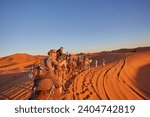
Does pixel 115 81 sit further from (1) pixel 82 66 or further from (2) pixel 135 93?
(1) pixel 82 66

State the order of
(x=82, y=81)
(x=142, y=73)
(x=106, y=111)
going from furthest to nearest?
(x=142, y=73) < (x=82, y=81) < (x=106, y=111)

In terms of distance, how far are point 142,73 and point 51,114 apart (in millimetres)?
9980

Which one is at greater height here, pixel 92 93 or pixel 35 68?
Answer: pixel 35 68

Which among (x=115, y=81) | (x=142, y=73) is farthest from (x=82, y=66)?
(x=115, y=81)

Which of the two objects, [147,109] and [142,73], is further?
[142,73]

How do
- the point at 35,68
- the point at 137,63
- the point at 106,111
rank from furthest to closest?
the point at 137,63 < the point at 106,111 < the point at 35,68

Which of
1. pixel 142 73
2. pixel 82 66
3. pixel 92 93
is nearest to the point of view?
pixel 92 93

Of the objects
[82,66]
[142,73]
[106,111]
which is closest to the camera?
[106,111]

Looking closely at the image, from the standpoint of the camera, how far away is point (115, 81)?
1118cm

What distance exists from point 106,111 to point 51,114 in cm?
142

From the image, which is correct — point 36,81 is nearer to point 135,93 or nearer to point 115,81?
point 135,93

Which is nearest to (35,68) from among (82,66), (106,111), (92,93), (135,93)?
(106,111)

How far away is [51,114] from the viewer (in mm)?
5984

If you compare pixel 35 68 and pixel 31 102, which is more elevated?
pixel 35 68
